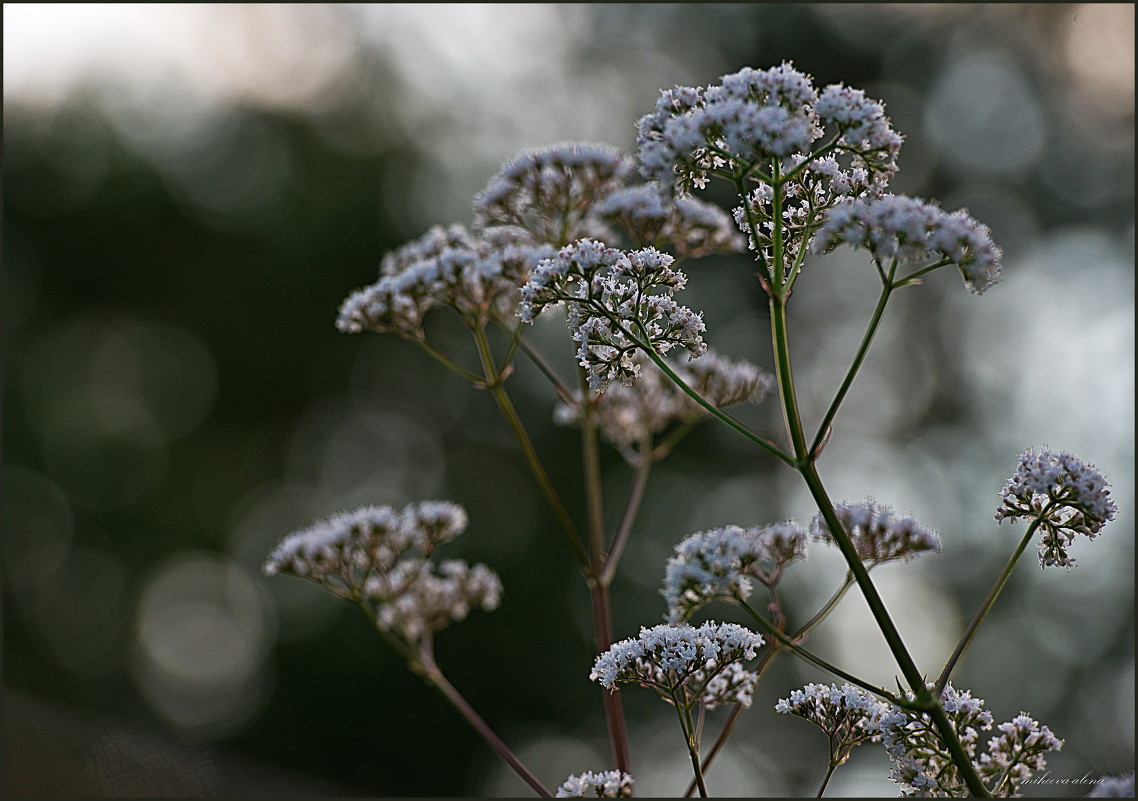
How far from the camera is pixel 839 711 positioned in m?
1.44

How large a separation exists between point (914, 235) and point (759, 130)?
0.25 m

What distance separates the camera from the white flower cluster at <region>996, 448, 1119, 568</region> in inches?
51.2

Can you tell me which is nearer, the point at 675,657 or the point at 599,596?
the point at 675,657

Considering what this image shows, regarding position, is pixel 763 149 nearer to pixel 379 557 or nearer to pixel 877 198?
pixel 877 198

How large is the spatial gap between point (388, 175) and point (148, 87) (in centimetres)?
312

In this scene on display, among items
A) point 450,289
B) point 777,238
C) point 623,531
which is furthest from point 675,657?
point 450,289

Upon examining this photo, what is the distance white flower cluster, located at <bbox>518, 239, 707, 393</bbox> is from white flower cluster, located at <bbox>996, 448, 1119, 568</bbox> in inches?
19.8

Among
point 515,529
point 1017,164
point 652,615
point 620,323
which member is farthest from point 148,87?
point 620,323

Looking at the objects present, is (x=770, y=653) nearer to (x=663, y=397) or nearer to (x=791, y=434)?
(x=791, y=434)

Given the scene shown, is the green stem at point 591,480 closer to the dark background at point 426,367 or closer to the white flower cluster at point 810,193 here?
the white flower cluster at point 810,193

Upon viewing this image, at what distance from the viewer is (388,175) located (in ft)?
41.7

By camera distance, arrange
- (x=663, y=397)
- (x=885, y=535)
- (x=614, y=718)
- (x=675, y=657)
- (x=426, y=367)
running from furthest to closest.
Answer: (x=426, y=367) → (x=663, y=397) → (x=614, y=718) → (x=885, y=535) → (x=675, y=657)

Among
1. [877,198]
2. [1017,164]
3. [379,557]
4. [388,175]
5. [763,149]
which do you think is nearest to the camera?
[763,149]

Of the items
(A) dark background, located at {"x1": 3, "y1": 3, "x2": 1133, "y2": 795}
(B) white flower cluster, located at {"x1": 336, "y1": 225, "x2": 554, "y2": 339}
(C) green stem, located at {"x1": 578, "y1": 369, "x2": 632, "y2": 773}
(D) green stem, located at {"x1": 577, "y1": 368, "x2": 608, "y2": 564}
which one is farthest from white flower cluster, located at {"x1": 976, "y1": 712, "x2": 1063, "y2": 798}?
(A) dark background, located at {"x1": 3, "y1": 3, "x2": 1133, "y2": 795}
